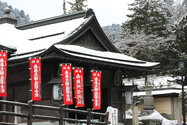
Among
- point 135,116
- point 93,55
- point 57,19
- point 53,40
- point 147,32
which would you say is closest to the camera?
point 93,55

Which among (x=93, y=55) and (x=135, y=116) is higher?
(x=93, y=55)

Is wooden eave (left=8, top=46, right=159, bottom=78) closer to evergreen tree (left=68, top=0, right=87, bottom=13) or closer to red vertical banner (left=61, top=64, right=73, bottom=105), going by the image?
red vertical banner (left=61, top=64, right=73, bottom=105)

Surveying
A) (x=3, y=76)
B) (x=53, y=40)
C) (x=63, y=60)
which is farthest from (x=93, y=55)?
(x=3, y=76)

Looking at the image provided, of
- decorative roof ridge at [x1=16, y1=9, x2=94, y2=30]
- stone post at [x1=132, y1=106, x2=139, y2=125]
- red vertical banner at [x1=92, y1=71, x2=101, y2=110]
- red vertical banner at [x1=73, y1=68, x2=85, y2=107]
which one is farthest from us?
decorative roof ridge at [x1=16, y1=9, x2=94, y2=30]

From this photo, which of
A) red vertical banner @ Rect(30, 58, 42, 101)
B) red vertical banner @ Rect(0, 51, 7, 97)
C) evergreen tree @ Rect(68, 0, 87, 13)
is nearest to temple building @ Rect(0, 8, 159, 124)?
red vertical banner @ Rect(30, 58, 42, 101)

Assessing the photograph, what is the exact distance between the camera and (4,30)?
1827 cm

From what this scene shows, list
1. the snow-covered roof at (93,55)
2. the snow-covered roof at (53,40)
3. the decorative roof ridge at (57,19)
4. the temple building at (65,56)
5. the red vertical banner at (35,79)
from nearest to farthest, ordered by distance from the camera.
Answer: the red vertical banner at (35,79)
the snow-covered roof at (93,55)
the temple building at (65,56)
the snow-covered roof at (53,40)
the decorative roof ridge at (57,19)

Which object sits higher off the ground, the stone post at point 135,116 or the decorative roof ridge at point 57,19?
the decorative roof ridge at point 57,19

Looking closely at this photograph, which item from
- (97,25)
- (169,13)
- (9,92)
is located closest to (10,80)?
(9,92)

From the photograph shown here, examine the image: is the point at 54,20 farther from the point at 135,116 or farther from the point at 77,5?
the point at 77,5

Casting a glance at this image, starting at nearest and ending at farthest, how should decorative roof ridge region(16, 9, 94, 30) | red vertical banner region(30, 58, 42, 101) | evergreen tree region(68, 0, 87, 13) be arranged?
1. red vertical banner region(30, 58, 42, 101)
2. decorative roof ridge region(16, 9, 94, 30)
3. evergreen tree region(68, 0, 87, 13)

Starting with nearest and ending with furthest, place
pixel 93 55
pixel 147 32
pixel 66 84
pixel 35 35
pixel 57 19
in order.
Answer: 1. pixel 66 84
2. pixel 93 55
3. pixel 35 35
4. pixel 57 19
5. pixel 147 32

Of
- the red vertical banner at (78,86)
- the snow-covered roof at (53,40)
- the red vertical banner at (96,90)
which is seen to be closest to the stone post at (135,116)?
the snow-covered roof at (53,40)

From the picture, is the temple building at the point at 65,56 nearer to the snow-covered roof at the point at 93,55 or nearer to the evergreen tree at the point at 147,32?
the snow-covered roof at the point at 93,55
